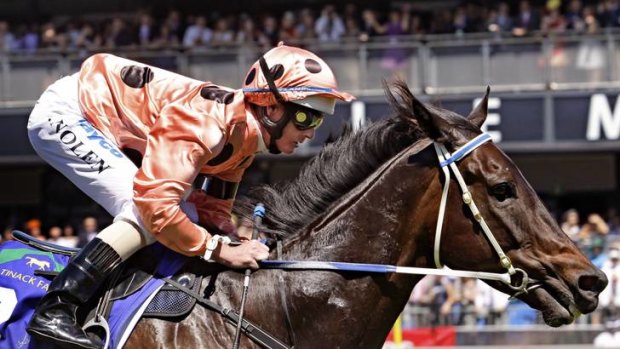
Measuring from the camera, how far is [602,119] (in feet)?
51.2

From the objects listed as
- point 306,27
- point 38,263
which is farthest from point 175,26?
point 38,263

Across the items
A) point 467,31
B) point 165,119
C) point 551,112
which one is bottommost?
point 551,112

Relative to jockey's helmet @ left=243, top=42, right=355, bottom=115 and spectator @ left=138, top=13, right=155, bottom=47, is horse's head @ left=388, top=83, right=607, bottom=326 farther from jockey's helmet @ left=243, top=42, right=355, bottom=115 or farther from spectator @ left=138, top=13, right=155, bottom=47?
spectator @ left=138, top=13, right=155, bottom=47

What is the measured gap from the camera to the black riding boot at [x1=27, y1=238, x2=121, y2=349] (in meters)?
3.90

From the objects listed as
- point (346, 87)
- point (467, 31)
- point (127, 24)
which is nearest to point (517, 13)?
point (467, 31)

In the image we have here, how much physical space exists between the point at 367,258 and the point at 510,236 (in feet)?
1.85

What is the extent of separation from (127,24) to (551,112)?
303 inches

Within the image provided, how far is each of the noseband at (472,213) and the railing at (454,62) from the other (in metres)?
11.3

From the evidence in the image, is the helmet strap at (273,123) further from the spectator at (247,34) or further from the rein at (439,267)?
the spectator at (247,34)

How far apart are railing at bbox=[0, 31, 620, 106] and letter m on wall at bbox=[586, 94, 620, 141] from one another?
0.23 m

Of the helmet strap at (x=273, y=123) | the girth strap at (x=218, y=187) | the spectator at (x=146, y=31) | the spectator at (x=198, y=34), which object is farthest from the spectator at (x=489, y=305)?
the helmet strap at (x=273, y=123)

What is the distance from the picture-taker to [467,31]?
1642 centimetres

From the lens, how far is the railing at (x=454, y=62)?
50.4 ft

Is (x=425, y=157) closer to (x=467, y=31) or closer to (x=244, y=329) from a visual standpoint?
(x=244, y=329)
